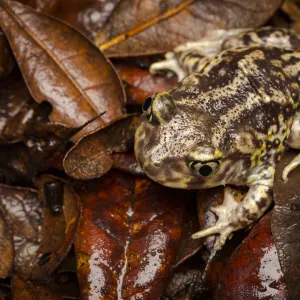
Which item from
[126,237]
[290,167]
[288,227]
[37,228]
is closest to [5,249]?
[37,228]

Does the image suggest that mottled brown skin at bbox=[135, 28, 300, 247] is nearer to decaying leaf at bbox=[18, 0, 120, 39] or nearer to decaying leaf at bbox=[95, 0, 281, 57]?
decaying leaf at bbox=[95, 0, 281, 57]

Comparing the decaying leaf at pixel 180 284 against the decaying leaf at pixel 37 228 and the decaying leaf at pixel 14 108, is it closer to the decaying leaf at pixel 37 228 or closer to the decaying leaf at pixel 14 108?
the decaying leaf at pixel 37 228

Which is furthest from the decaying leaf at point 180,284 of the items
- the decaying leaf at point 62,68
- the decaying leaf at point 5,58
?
the decaying leaf at point 5,58

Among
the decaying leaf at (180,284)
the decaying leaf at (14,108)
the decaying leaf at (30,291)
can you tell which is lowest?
the decaying leaf at (180,284)

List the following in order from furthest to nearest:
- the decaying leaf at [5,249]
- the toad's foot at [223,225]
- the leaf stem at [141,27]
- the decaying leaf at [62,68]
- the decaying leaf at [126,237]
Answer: the leaf stem at [141,27]
the decaying leaf at [62,68]
the toad's foot at [223,225]
the decaying leaf at [5,249]
the decaying leaf at [126,237]

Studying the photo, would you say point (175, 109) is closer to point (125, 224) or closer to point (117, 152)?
point (117, 152)

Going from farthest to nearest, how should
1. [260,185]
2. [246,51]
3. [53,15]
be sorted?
[53,15] → [246,51] → [260,185]

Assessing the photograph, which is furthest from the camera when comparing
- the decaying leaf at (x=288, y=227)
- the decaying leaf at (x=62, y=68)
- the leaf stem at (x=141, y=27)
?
the leaf stem at (x=141, y=27)

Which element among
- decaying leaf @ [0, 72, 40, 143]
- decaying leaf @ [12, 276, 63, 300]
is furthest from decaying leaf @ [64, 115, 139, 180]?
decaying leaf @ [12, 276, 63, 300]

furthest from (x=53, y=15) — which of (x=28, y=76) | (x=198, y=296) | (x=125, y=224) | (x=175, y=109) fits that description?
(x=198, y=296)
